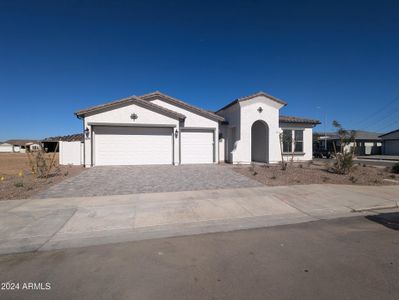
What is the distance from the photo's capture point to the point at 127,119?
46.9 feet

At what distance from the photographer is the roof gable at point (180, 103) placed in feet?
52.2

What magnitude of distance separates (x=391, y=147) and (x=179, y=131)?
41.2 metres

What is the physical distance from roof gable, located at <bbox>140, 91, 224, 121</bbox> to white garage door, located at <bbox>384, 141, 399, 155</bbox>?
37488mm

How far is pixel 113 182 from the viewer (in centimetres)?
937

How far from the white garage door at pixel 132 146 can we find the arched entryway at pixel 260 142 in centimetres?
725

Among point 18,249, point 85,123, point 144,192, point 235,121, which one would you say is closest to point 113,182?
point 144,192

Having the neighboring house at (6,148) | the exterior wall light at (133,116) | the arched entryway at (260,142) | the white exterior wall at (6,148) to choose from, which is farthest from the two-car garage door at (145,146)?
the white exterior wall at (6,148)

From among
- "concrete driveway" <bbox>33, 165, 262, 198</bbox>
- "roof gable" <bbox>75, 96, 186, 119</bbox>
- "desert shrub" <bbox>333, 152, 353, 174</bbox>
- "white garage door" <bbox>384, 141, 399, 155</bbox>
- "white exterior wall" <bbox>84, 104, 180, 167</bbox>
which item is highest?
"roof gable" <bbox>75, 96, 186, 119</bbox>

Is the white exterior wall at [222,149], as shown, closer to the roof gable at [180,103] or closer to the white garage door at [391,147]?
the roof gable at [180,103]

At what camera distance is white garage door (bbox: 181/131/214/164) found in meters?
15.6

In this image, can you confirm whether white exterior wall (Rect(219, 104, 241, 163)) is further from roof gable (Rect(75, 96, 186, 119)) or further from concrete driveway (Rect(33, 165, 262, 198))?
concrete driveway (Rect(33, 165, 262, 198))

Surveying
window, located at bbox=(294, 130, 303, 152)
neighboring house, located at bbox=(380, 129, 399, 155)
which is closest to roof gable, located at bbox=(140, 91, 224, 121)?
window, located at bbox=(294, 130, 303, 152)

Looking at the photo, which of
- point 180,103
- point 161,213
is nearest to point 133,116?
point 180,103

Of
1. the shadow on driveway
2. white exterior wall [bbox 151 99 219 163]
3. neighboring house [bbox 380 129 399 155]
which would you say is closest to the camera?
the shadow on driveway
